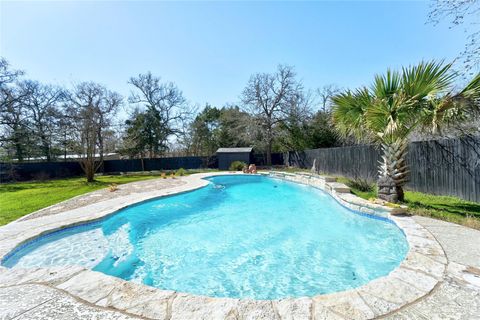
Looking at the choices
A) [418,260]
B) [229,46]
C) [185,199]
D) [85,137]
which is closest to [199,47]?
[229,46]

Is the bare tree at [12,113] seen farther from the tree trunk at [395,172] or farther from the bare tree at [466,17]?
the bare tree at [466,17]

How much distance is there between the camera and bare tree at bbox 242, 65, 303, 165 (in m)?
23.0

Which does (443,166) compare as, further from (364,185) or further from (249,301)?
(249,301)

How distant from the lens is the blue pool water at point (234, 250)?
3484 mm

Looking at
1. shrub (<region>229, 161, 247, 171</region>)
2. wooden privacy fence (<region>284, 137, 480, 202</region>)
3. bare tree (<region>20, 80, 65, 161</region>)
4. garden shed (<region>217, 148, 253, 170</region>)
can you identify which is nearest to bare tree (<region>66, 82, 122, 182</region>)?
bare tree (<region>20, 80, 65, 161</region>)

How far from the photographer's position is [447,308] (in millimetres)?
1963

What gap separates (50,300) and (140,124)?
79.6 ft

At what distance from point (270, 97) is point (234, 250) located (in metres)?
20.8

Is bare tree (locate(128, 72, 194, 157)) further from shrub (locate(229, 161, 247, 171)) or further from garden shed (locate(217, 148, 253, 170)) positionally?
shrub (locate(229, 161, 247, 171))

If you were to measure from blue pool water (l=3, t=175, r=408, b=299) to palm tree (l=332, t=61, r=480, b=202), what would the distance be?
71.4 inches

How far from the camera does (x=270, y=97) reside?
76.8 ft

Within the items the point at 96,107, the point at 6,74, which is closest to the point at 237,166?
the point at 96,107

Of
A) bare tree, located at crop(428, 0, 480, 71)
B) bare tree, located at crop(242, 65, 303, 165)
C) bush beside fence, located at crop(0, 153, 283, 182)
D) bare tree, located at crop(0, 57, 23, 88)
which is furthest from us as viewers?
bare tree, located at crop(242, 65, 303, 165)

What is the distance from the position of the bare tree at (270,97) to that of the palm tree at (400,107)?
17.0 metres
